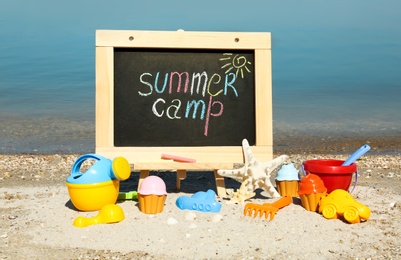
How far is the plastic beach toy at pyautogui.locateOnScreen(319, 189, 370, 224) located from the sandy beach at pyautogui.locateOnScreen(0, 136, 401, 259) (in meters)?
0.06

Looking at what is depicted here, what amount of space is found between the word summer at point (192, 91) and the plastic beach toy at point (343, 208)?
1431mm

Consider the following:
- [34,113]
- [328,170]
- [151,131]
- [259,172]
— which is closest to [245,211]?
[259,172]

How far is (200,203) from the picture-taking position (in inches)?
221

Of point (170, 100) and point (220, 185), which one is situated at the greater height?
point (170, 100)

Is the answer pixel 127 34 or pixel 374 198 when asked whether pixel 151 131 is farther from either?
pixel 374 198

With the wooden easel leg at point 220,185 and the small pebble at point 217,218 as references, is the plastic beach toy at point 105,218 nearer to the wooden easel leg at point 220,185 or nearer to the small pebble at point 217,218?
the small pebble at point 217,218

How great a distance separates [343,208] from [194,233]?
1.36m

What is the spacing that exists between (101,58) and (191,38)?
920 millimetres

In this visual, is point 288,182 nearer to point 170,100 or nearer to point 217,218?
point 217,218

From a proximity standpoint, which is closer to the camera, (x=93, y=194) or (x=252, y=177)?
(x=93, y=194)

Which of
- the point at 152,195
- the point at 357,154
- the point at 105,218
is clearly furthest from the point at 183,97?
the point at 357,154

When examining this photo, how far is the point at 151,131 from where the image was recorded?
241 inches

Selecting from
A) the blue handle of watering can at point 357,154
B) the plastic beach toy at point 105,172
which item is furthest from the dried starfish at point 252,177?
the plastic beach toy at point 105,172

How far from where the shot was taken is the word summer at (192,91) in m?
→ 6.12
